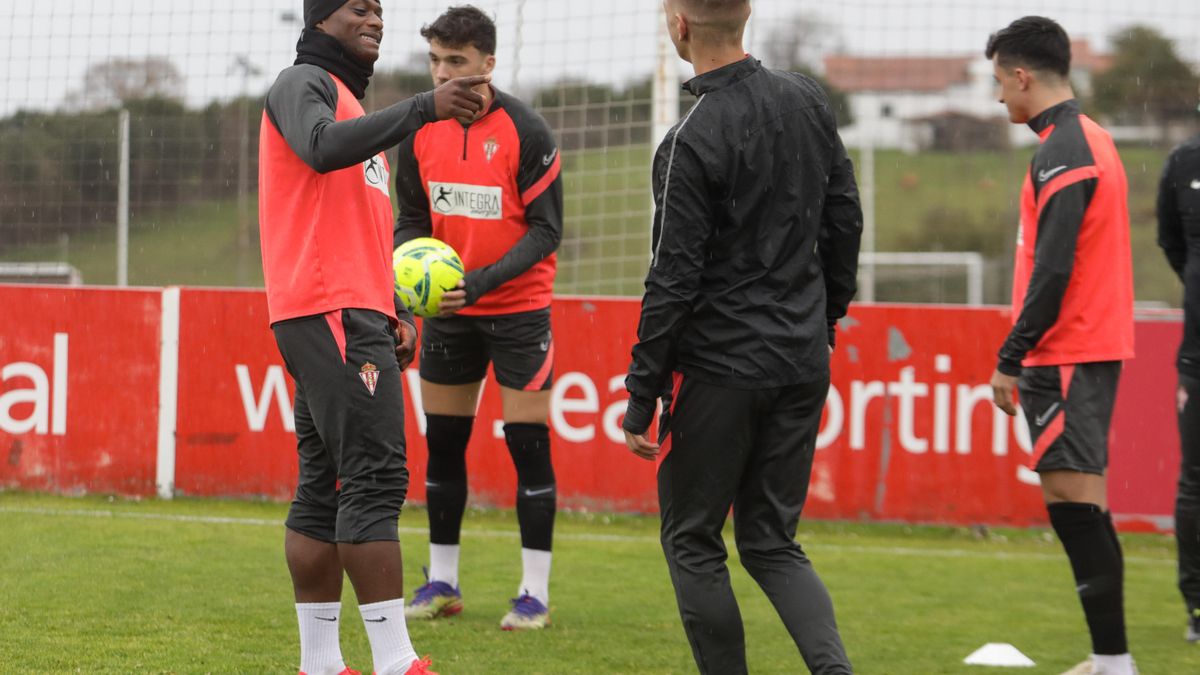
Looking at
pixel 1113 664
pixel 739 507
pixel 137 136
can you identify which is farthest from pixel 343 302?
pixel 137 136

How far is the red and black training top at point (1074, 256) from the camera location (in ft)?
15.4

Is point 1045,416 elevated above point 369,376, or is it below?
below

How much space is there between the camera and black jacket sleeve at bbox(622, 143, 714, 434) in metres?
3.58

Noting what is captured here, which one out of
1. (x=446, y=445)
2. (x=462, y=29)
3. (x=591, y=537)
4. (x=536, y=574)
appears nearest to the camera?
(x=462, y=29)

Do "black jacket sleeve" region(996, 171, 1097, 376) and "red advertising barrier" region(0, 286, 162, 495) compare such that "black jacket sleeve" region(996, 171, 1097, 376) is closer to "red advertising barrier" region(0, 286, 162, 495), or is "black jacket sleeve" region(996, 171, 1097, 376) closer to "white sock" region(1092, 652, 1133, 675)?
"white sock" region(1092, 652, 1133, 675)

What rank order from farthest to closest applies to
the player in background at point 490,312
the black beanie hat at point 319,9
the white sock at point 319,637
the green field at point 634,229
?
the green field at point 634,229, the player in background at point 490,312, the white sock at point 319,637, the black beanie hat at point 319,9

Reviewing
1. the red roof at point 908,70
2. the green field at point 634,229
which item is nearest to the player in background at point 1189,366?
the green field at point 634,229

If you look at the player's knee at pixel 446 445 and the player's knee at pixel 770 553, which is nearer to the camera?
the player's knee at pixel 770 553

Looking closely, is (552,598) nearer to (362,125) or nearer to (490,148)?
(490,148)

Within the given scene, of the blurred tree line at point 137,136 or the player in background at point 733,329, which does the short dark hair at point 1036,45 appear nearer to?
the player in background at point 733,329

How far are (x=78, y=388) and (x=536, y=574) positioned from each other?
427cm

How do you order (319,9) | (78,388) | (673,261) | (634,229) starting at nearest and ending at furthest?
1. (673,261)
2. (319,9)
3. (78,388)
4. (634,229)

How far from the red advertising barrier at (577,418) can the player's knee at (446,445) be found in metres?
2.74

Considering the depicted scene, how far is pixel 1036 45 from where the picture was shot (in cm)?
491
